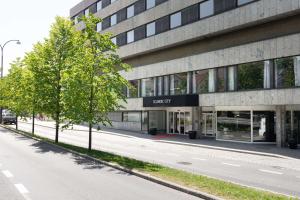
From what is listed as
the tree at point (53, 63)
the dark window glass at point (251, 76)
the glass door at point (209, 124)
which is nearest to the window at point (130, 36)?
the glass door at point (209, 124)

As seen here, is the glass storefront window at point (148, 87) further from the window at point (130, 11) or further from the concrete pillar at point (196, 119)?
the window at point (130, 11)

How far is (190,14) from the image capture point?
35281mm

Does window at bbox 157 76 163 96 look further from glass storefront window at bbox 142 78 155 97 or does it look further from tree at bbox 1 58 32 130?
tree at bbox 1 58 32 130

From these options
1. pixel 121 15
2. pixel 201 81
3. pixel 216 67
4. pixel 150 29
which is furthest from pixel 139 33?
pixel 216 67

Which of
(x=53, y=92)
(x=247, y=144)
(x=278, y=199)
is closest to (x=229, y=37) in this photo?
(x=247, y=144)

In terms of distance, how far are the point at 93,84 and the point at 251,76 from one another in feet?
43.9

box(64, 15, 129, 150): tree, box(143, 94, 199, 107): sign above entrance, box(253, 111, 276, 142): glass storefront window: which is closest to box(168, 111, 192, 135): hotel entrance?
box(143, 94, 199, 107): sign above entrance

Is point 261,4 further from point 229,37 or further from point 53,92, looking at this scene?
point 53,92

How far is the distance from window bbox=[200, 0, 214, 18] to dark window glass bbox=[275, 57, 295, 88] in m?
8.60

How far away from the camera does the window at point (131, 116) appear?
44.6 m

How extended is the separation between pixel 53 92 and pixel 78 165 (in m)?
12.5

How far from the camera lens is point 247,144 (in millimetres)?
28969

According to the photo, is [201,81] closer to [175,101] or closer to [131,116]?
[175,101]

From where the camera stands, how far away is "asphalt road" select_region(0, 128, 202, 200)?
10.7 metres
